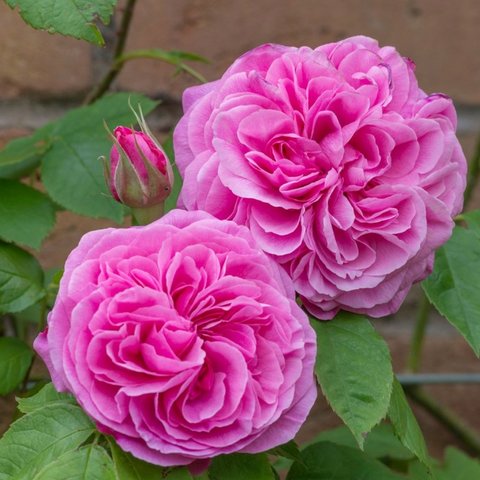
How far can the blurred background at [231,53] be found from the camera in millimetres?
810

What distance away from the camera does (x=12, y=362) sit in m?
0.56

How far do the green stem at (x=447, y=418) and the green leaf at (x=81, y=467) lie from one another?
21.5 inches

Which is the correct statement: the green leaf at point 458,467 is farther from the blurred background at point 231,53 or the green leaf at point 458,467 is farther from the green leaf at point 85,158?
the green leaf at point 85,158

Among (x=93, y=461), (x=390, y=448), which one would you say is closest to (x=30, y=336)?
(x=390, y=448)

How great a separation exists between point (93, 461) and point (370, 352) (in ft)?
0.44

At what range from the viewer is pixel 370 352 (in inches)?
17.1

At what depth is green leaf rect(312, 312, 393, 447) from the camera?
1.37 ft

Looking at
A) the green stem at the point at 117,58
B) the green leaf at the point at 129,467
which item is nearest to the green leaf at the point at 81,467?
the green leaf at the point at 129,467

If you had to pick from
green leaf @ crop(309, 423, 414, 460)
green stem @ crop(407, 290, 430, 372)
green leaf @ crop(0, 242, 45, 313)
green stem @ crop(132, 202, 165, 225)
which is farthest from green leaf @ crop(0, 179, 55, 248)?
green stem @ crop(407, 290, 430, 372)

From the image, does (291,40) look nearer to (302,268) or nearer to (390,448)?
(390,448)

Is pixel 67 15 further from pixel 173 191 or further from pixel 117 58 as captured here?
pixel 117 58

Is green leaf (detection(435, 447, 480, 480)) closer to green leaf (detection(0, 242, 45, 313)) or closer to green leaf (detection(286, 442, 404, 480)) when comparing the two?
green leaf (detection(286, 442, 404, 480))

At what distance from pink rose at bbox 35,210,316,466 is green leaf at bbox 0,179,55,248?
18cm

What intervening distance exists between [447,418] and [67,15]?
59 centimetres
